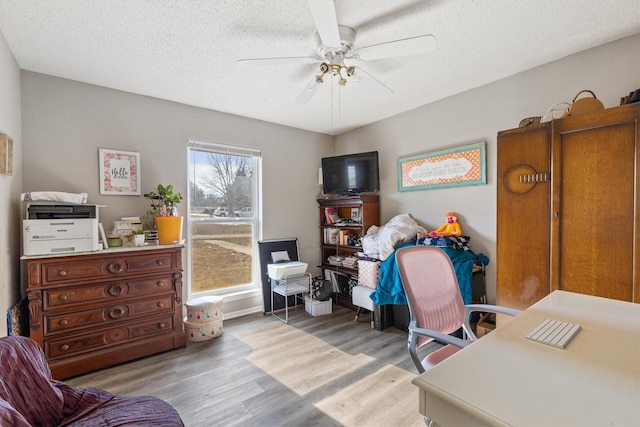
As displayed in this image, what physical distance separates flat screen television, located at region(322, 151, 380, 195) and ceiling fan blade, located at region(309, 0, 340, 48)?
6.47 ft

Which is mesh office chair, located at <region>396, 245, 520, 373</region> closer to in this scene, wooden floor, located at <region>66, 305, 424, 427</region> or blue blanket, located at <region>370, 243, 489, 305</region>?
wooden floor, located at <region>66, 305, 424, 427</region>

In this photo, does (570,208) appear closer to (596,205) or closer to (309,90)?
(596,205)

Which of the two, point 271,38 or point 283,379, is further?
point 283,379

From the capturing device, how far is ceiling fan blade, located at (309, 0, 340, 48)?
131cm

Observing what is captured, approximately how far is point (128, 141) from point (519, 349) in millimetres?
Result: 3363

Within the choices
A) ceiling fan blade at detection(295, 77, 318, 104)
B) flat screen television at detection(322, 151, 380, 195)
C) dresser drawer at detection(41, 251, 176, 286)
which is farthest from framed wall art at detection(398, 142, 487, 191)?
dresser drawer at detection(41, 251, 176, 286)

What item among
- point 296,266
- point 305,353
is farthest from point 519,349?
point 296,266

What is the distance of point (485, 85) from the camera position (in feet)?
8.98

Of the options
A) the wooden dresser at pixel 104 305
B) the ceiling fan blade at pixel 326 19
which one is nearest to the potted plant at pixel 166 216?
the wooden dresser at pixel 104 305

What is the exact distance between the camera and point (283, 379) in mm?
2164

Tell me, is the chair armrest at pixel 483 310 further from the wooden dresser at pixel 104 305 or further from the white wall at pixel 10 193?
the white wall at pixel 10 193

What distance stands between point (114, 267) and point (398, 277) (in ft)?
8.30

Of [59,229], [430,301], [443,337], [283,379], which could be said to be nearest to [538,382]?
[443,337]

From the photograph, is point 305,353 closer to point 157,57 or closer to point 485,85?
point 157,57
